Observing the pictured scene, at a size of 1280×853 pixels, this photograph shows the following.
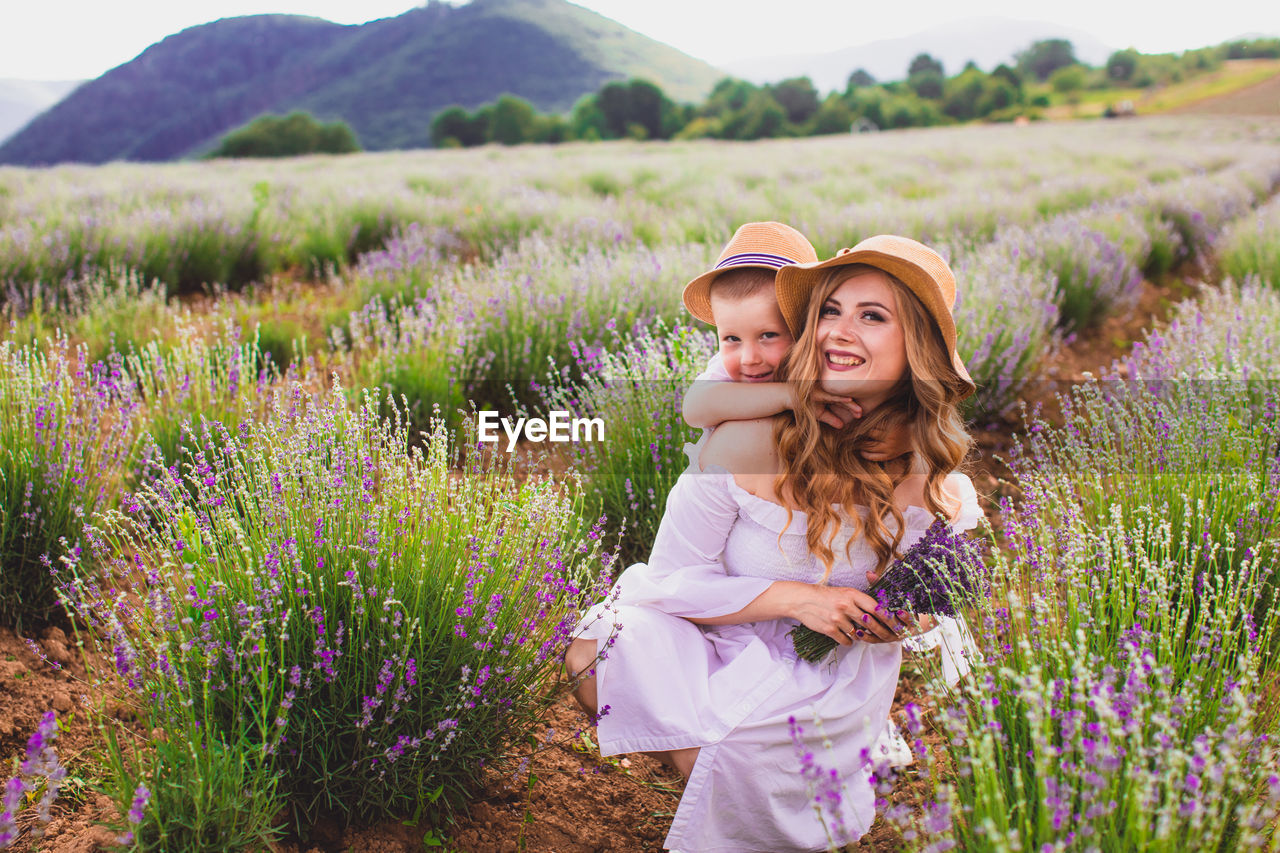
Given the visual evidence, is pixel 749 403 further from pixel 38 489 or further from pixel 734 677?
pixel 38 489

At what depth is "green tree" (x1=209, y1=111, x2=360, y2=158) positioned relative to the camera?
40781mm

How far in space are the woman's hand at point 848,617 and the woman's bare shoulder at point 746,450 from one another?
0.32 meters

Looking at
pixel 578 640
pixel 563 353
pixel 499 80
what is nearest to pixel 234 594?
pixel 578 640

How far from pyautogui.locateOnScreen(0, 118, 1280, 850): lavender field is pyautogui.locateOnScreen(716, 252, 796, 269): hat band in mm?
726

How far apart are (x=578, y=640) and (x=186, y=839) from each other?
851 millimetres

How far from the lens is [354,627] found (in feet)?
5.65

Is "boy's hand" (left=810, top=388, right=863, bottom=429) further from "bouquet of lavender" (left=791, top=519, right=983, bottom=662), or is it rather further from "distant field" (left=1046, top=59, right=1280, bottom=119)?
"distant field" (left=1046, top=59, right=1280, bottom=119)

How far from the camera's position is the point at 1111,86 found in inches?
2478

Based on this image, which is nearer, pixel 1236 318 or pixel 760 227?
pixel 760 227

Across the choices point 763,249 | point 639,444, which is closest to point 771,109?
point 639,444

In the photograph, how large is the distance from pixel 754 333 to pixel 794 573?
608 millimetres

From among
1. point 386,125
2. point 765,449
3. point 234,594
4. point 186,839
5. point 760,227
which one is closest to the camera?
point 186,839

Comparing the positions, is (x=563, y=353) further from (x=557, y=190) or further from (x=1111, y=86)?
(x=1111, y=86)

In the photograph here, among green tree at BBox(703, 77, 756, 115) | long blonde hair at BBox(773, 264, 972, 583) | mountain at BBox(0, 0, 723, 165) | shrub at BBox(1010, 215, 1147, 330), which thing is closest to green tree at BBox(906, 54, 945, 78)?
green tree at BBox(703, 77, 756, 115)
